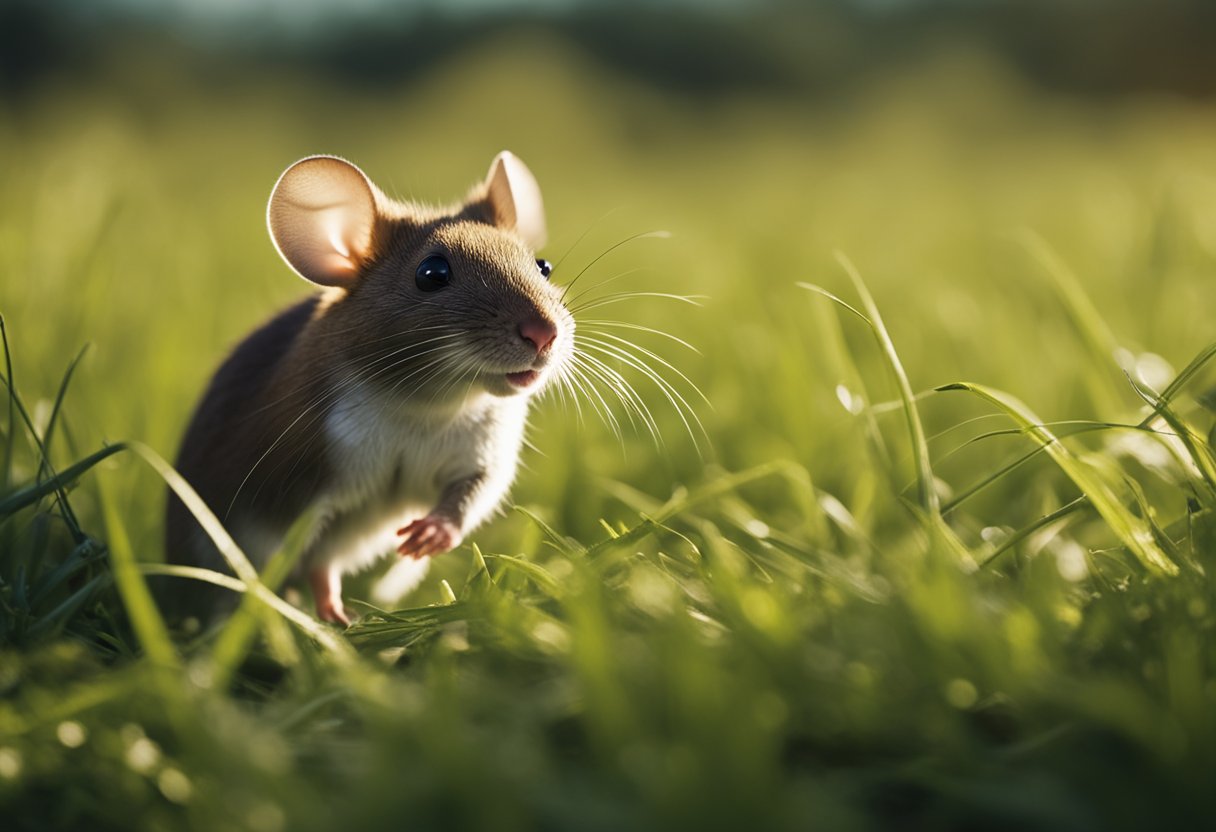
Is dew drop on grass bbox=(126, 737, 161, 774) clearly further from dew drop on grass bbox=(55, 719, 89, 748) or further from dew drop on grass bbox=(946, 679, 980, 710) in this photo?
dew drop on grass bbox=(946, 679, 980, 710)

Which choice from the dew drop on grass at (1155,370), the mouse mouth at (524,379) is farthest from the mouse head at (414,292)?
the dew drop on grass at (1155,370)

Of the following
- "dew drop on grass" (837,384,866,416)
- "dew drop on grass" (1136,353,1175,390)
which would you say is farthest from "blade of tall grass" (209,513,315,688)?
"dew drop on grass" (1136,353,1175,390)

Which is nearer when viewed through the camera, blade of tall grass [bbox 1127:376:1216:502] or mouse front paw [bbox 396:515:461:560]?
blade of tall grass [bbox 1127:376:1216:502]

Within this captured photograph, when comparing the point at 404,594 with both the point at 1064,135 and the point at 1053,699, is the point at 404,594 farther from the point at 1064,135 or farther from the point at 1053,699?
the point at 1064,135

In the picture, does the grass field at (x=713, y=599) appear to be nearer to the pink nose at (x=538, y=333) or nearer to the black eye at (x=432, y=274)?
the pink nose at (x=538, y=333)

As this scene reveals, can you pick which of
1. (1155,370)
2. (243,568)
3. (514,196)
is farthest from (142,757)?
(1155,370)

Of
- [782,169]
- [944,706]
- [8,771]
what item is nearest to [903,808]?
[944,706]

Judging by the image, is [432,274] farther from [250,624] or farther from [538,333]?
[250,624]
